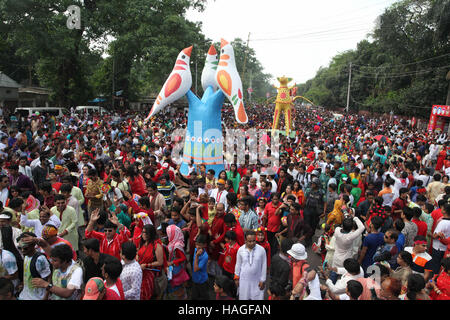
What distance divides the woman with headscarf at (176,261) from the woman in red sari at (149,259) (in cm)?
15

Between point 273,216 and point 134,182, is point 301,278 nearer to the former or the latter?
point 273,216

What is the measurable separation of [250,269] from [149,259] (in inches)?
41.1

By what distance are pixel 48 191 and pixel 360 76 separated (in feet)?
129

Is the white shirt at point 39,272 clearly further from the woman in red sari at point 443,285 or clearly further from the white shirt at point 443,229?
the white shirt at point 443,229

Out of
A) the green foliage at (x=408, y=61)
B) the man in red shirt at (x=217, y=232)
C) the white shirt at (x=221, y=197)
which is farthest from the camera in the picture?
the green foliage at (x=408, y=61)

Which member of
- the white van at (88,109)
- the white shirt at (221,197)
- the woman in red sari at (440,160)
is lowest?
the white shirt at (221,197)

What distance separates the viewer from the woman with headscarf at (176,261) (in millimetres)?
3418

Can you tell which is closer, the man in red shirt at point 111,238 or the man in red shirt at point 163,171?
the man in red shirt at point 111,238

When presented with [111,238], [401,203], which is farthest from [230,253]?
[401,203]

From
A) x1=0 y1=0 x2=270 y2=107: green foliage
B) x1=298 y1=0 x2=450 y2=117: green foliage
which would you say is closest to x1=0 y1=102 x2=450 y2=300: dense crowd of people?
x1=0 y1=0 x2=270 y2=107: green foliage

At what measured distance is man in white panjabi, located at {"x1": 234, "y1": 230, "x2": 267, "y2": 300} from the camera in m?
3.27

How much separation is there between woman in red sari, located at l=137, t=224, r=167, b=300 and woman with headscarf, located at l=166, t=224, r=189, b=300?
152 mm

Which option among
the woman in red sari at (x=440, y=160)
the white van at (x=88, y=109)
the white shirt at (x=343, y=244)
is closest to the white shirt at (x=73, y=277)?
the white shirt at (x=343, y=244)

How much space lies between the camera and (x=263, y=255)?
3.32 m
